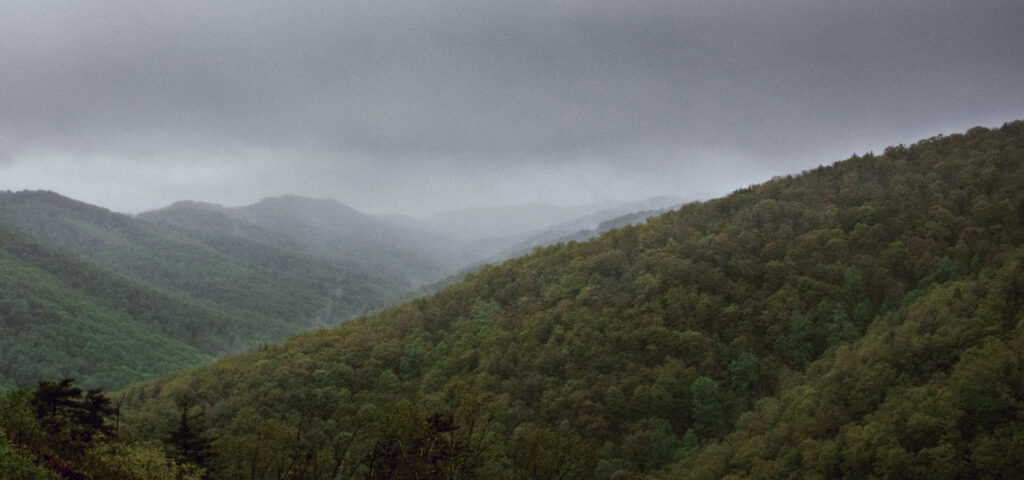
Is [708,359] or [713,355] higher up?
[713,355]

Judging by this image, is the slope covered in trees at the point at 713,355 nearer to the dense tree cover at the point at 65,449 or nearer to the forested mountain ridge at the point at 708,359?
the forested mountain ridge at the point at 708,359

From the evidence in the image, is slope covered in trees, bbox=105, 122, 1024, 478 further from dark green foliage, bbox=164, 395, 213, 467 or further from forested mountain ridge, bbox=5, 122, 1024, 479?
dark green foliage, bbox=164, 395, 213, 467

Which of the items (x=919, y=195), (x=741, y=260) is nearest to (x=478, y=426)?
(x=741, y=260)

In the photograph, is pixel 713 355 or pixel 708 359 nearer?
pixel 708 359

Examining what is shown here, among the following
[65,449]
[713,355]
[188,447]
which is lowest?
[713,355]

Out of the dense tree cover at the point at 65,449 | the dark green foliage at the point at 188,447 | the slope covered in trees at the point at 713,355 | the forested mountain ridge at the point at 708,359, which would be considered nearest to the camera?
the dense tree cover at the point at 65,449

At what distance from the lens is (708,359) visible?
286 feet

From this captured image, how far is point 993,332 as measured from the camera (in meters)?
61.6

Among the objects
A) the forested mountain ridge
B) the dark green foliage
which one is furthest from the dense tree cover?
the forested mountain ridge

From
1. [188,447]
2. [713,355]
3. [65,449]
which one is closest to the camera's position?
[65,449]

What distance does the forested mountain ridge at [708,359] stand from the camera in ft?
181

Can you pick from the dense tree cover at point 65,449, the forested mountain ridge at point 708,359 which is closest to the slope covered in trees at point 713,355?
the forested mountain ridge at point 708,359

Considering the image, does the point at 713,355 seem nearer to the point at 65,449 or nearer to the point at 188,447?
the point at 188,447

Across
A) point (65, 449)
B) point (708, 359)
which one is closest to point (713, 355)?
point (708, 359)
